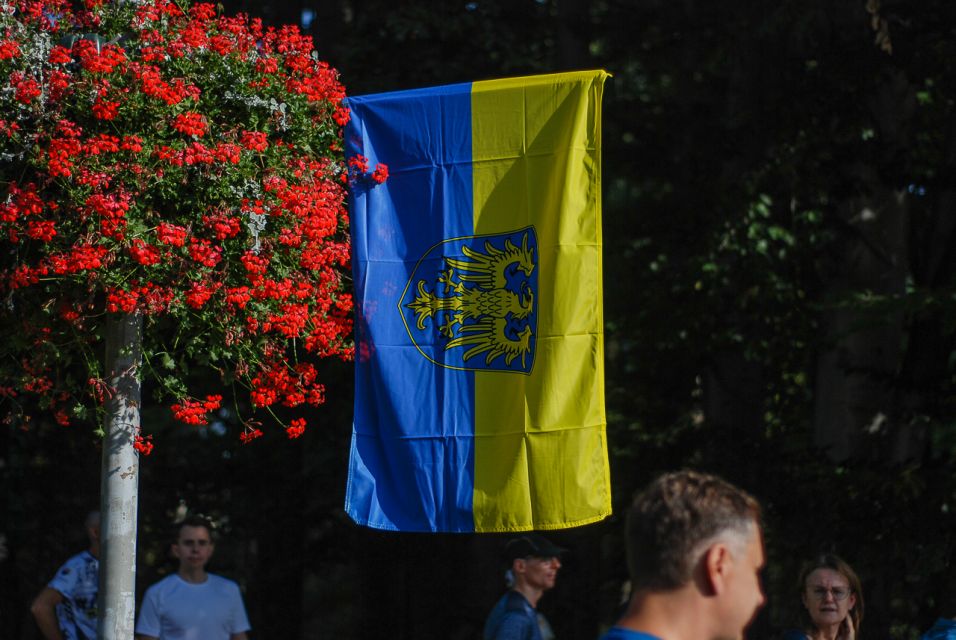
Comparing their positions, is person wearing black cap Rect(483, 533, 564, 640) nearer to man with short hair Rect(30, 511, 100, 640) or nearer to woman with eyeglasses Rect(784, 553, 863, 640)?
woman with eyeglasses Rect(784, 553, 863, 640)

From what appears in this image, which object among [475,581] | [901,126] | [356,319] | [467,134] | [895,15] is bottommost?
[475,581]

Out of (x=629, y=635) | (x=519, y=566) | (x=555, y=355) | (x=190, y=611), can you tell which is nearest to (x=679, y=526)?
(x=629, y=635)

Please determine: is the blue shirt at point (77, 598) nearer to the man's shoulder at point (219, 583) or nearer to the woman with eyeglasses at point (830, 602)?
the man's shoulder at point (219, 583)

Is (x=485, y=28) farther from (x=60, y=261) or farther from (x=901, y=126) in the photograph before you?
(x=60, y=261)

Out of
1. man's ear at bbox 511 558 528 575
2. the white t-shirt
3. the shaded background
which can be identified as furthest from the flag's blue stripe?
the shaded background

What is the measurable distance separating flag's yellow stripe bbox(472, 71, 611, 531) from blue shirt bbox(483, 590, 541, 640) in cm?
69

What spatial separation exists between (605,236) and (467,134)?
24.2 feet

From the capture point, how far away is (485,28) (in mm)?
12703

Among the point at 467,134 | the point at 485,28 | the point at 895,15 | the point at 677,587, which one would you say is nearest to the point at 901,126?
the point at 895,15

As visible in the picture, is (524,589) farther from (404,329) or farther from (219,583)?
(219,583)

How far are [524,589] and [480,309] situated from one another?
1528 millimetres

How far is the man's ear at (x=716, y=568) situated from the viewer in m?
2.37

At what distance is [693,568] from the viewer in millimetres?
2377

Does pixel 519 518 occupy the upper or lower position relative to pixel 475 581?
upper
